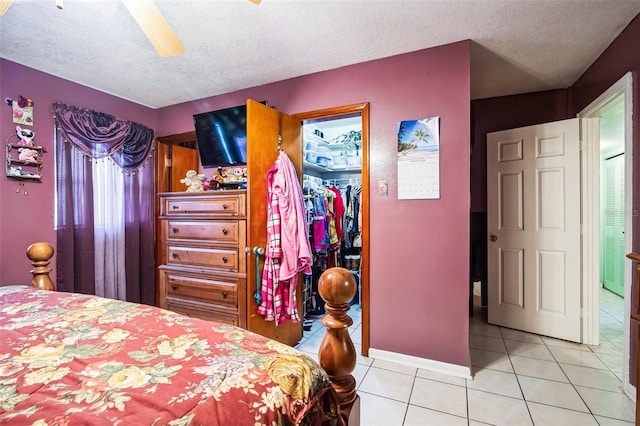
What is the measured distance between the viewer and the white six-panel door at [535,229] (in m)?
2.43

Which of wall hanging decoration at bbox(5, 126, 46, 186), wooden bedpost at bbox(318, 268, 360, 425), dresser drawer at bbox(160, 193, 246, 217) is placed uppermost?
wall hanging decoration at bbox(5, 126, 46, 186)

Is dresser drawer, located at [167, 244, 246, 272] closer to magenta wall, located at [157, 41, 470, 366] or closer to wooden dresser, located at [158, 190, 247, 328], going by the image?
wooden dresser, located at [158, 190, 247, 328]

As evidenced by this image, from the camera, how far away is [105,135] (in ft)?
8.65

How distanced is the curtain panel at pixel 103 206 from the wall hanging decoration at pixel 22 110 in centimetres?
15

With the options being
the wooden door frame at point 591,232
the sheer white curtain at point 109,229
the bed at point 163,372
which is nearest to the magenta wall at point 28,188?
the sheer white curtain at point 109,229

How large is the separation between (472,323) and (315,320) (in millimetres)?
1615

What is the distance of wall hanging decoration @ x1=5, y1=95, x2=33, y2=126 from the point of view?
2145mm

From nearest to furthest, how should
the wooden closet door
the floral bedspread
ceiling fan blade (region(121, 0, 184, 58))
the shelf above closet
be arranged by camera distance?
the floral bedspread → ceiling fan blade (region(121, 0, 184, 58)) → the wooden closet door → the shelf above closet

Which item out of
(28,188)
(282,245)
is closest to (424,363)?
(282,245)

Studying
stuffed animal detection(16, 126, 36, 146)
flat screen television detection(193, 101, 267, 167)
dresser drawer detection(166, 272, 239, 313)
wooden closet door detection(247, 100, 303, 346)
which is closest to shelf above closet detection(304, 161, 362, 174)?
flat screen television detection(193, 101, 267, 167)

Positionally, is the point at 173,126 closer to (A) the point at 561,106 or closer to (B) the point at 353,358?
(B) the point at 353,358

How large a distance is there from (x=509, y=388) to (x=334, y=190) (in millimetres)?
2337

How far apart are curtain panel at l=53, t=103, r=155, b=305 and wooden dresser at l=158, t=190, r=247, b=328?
62cm

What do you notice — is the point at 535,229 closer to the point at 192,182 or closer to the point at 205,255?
the point at 205,255
